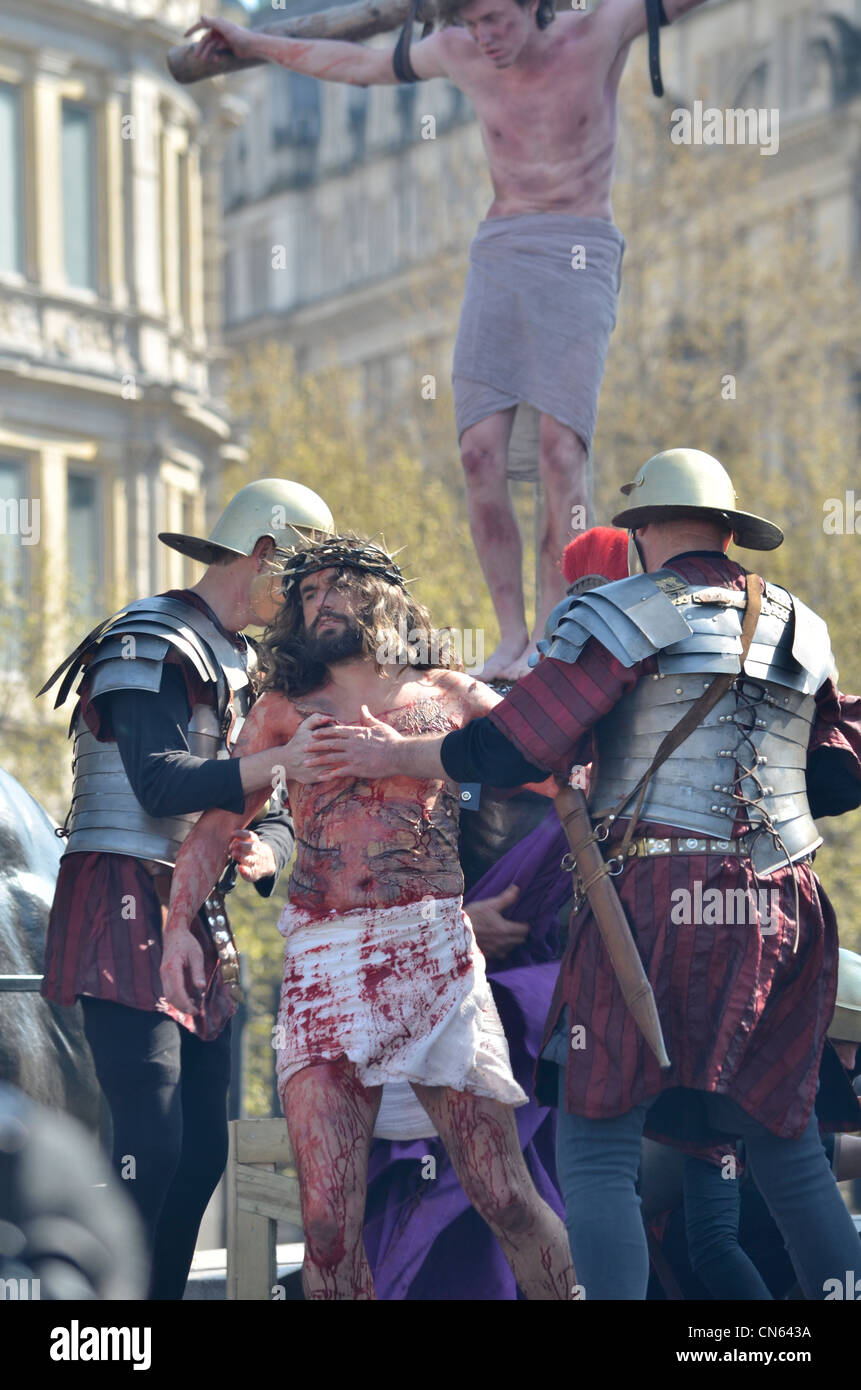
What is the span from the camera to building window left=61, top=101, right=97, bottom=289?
25.3 metres

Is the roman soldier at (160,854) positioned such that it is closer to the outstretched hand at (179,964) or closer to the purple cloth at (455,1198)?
the outstretched hand at (179,964)

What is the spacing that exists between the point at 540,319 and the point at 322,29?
1.25m

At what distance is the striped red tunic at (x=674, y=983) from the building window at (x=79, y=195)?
856 inches

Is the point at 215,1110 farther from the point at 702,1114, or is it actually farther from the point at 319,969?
the point at 702,1114

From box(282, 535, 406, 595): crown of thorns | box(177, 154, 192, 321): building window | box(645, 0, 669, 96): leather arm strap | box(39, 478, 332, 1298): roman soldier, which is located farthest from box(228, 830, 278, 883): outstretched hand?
box(177, 154, 192, 321): building window

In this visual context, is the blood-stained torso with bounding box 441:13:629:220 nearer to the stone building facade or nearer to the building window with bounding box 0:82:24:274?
the stone building facade

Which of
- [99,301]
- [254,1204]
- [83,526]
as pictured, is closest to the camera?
[254,1204]

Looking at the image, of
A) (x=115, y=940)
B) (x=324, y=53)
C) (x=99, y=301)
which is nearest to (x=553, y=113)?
(x=324, y=53)

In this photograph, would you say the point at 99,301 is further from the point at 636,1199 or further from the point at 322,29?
the point at 636,1199

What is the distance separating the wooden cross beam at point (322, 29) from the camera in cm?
711

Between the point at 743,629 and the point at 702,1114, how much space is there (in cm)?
97

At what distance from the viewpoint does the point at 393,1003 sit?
14.7 ft

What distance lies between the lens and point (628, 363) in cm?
2489
